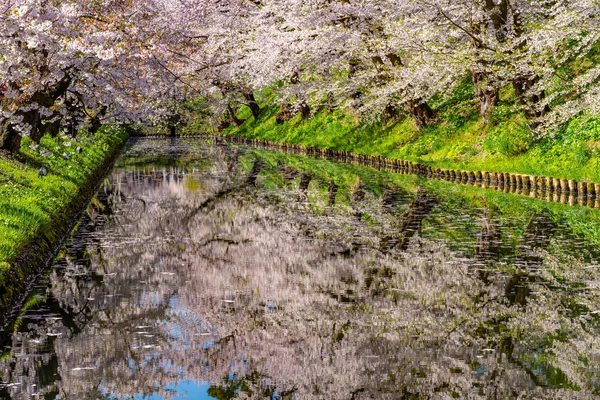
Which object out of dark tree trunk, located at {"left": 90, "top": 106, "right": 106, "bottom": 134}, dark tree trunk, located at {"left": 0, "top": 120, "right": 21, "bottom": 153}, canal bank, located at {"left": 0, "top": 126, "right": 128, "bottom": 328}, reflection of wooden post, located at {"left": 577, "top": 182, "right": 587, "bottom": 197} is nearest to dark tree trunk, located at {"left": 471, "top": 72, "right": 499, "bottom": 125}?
reflection of wooden post, located at {"left": 577, "top": 182, "right": 587, "bottom": 197}

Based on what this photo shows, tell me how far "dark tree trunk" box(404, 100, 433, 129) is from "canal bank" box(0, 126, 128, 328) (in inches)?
686

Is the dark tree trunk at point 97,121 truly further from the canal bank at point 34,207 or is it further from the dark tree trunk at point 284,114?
the dark tree trunk at point 284,114

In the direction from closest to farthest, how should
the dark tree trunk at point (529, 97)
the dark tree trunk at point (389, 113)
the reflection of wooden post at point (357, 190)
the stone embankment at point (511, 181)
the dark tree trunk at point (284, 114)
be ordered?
the stone embankment at point (511, 181), the reflection of wooden post at point (357, 190), the dark tree trunk at point (529, 97), the dark tree trunk at point (389, 113), the dark tree trunk at point (284, 114)

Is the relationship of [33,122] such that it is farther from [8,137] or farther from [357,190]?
[357,190]

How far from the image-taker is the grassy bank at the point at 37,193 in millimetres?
14328

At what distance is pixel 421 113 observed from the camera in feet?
138

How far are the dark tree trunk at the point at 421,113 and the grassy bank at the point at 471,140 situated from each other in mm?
552

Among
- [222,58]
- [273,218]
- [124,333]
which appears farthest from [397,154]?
[124,333]

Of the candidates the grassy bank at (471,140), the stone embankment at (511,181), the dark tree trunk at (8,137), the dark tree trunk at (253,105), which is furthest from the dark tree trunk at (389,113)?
the dark tree trunk at (253,105)

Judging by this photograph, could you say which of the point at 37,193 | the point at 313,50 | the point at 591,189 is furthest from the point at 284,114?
the point at 37,193

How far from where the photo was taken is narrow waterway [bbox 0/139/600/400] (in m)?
9.20

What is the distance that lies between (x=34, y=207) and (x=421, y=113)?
27925 millimetres

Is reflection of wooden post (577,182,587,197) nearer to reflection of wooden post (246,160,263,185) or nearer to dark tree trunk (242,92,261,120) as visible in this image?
reflection of wooden post (246,160,263,185)

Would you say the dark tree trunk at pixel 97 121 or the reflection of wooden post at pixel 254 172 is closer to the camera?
the reflection of wooden post at pixel 254 172
